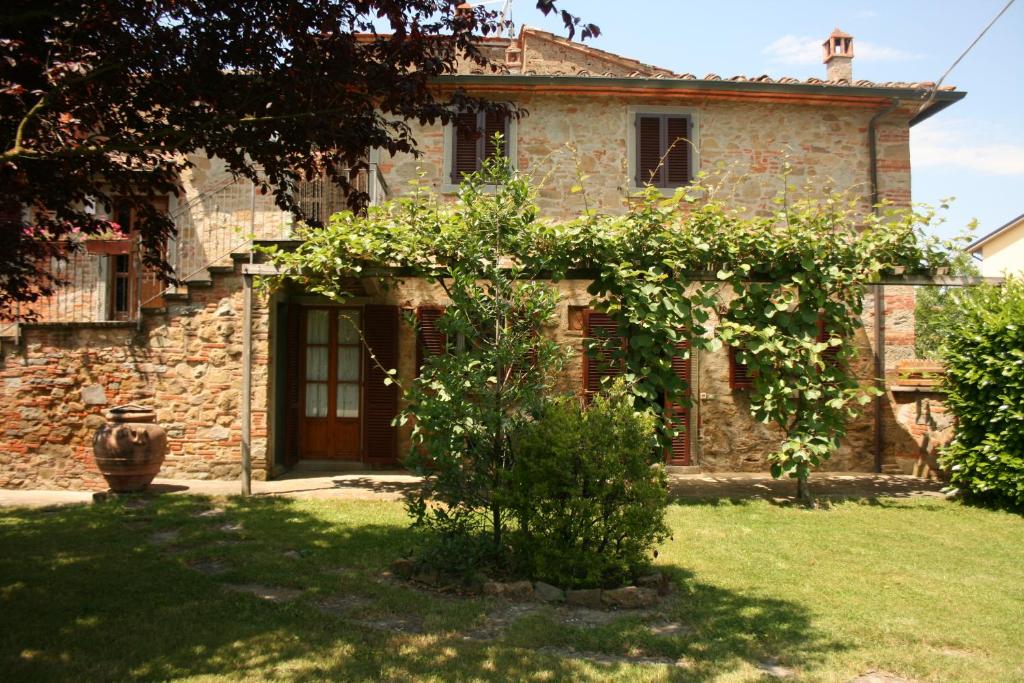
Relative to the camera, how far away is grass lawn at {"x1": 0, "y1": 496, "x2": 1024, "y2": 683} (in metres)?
3.95

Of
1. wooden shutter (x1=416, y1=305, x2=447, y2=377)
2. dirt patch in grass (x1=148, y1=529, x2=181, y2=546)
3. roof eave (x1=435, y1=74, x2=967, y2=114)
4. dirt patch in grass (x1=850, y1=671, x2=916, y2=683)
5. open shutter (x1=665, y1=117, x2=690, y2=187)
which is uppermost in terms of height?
roof eave (x1=435, y1=74, x2=967, y2=114)

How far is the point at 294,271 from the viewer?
336 inches

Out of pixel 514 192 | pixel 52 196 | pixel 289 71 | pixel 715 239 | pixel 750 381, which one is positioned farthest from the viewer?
pixel 750 381

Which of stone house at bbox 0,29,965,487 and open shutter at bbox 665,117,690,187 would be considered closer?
stone house at bbox 0,29,965,487

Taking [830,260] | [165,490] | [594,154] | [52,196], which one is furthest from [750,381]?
[52,196]

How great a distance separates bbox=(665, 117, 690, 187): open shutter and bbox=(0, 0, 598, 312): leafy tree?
6422mm

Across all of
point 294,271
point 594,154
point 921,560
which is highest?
point 594,154

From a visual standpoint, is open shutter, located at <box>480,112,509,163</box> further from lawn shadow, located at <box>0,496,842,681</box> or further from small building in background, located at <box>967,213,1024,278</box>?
small building in background, located at <box>967,213,1024,278</box>

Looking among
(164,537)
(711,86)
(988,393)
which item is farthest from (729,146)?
(164,537)

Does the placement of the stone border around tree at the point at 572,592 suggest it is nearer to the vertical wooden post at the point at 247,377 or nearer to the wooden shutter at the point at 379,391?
the vertical wooden post at the point at 247,377

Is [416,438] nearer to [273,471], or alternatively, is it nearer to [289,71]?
[289,71]

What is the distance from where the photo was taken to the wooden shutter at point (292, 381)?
34.8 feet

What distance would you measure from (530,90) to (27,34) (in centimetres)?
713

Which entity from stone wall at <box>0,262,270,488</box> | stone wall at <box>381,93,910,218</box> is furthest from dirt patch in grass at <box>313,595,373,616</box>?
stone wall at <box>381,93,910,218</box>
